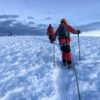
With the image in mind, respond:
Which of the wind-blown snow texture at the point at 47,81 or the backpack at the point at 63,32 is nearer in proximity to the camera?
the wind-blown snow texture at the point at 47,81

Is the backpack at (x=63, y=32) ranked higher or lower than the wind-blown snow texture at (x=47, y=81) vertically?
higher

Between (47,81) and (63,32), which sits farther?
(63,32)

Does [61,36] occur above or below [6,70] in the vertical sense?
above

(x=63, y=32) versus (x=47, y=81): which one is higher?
(x=63, y=32)

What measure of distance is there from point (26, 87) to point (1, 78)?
59.1 inches

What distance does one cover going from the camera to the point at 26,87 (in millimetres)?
7051

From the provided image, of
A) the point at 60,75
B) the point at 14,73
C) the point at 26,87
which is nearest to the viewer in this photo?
the point at 26,87

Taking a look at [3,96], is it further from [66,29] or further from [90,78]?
[66,29]

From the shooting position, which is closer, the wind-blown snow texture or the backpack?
the wind-blown snow texture

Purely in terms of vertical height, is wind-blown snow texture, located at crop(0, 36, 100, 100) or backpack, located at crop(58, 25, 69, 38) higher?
backpack, located at crop(58, 25, 69, 38)

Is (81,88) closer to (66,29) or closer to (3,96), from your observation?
(3,96)

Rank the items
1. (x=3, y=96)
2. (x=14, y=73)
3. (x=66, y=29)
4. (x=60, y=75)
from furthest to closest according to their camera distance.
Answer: (x=66, y=29) → (x=14, y=73) → (x=60, y=75) → (x=3, y=96)

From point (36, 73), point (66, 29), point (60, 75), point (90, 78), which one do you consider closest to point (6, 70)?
point (36, 73)

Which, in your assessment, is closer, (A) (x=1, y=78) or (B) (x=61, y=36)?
(A) (x=1, y=78)
